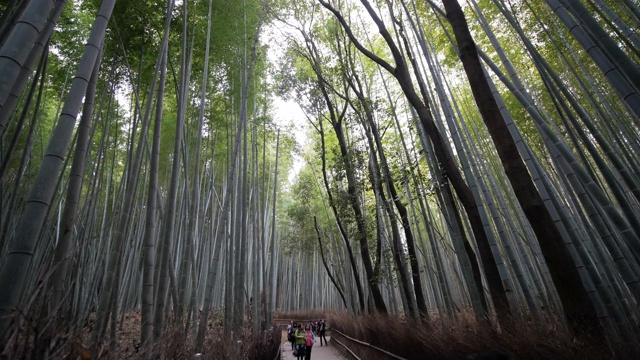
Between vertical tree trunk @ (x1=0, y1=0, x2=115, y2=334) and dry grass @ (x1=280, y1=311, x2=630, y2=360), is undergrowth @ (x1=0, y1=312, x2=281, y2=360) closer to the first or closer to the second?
vertical tree trunk @ (x1=0, y1=0, x2=115, y2=334)

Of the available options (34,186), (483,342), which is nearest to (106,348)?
(34,186)

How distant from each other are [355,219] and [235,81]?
3128 mm

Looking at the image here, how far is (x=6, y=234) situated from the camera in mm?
2820

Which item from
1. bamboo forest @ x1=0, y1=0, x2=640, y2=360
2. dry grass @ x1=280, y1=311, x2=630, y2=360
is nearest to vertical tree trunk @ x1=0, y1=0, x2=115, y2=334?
bamboo forest @ x1=0, y1=0, x2=640, y2=360

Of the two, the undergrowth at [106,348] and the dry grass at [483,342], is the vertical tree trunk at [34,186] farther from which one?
the dry grass at [483,342]

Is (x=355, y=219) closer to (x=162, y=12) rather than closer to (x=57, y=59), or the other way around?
(x=162, y=12)

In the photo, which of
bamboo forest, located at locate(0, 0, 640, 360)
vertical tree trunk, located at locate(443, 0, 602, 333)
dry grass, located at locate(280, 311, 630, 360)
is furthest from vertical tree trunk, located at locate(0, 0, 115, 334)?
vertical tree trunk, located at locate(443, 0, 602, 333)

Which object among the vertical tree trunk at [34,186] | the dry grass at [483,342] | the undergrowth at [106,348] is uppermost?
the vertical tree trunk at [34,186]

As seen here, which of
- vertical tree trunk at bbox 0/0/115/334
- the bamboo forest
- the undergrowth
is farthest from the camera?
the bamboo forest

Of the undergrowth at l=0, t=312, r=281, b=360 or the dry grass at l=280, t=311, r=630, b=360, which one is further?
the dry grass at l=280, t=311, r=630, b=360

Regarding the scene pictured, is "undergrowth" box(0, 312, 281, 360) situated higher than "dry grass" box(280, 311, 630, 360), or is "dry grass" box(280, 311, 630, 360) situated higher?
"undergrowth" box(0, 312, 281, 360)

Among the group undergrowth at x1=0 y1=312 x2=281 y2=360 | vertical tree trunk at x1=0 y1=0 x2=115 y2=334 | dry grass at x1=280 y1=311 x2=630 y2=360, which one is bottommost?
dry grass at x1=280 y1=311 x2=630 y2=360

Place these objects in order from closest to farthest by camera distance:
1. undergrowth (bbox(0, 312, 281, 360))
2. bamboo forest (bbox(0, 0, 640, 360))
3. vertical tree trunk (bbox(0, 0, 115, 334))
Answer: undergrowth (bbox(0, 312, 281, 360)) < vertical tree trunk (bbox(0, 0, 115, 334)) < bamboo forest (bbox(0, 0, 640, 360))

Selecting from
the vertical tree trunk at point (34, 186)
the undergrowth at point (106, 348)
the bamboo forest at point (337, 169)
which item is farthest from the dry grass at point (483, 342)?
the vertical tree trunk at point (34, 186)
